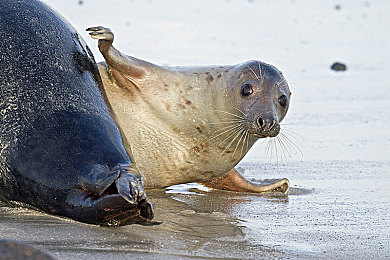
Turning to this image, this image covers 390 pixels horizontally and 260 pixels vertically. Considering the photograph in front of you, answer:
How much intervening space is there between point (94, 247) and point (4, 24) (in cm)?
176

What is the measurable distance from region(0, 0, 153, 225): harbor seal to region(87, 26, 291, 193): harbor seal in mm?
656

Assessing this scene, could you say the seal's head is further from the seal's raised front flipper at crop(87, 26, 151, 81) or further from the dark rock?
the dark rock

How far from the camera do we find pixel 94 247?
365 cm

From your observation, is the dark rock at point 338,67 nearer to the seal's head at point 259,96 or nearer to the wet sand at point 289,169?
the wet sand at point 289,169

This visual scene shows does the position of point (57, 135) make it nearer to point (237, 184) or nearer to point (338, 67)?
point (237, 184)

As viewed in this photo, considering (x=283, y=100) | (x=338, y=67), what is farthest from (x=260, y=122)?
(x=338, y=67)

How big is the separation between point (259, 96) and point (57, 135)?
81.6 inches

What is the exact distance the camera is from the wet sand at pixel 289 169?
3.85 metres

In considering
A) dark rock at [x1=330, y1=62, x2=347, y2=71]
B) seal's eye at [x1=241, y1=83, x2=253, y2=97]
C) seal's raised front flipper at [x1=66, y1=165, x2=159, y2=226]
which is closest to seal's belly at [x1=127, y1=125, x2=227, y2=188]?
seal's eye at [x1=241, y1=83, x2=253, y2=97]

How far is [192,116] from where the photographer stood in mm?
5785

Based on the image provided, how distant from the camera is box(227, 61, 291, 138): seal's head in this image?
5539 millimetres

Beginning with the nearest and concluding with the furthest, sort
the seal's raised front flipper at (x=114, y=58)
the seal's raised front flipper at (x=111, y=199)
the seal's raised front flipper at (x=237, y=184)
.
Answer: the seal's raised front flipper at (x=111, y=199) → the seal's raised front flipper at (x=114, y=58) → the seal's raised front flipper at (x=237, y=184)

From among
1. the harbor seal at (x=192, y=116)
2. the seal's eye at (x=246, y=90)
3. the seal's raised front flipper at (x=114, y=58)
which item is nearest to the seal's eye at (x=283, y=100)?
the harbor seal at (x=192, y=116)

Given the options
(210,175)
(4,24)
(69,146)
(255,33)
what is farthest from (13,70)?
(255,33)
